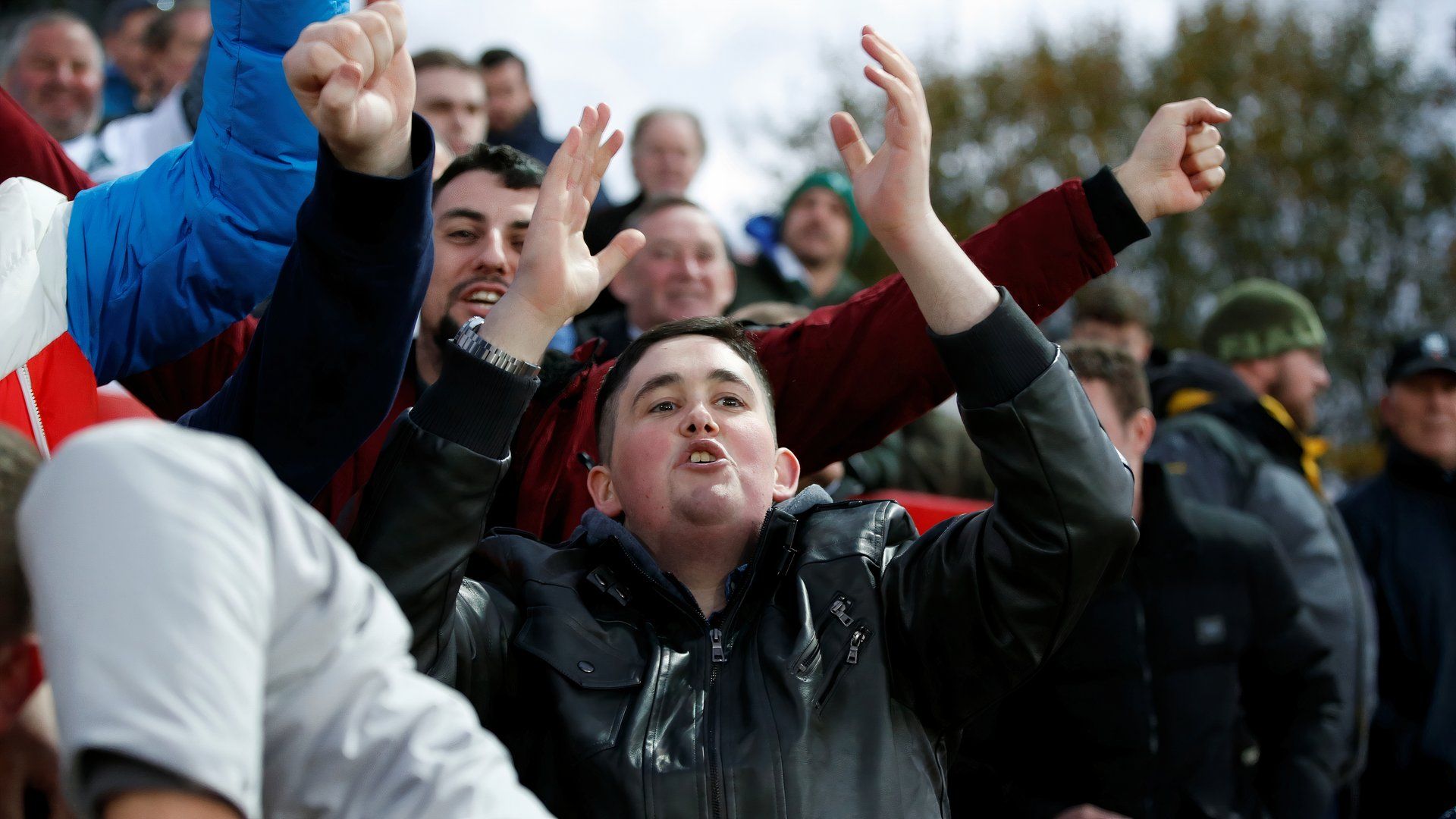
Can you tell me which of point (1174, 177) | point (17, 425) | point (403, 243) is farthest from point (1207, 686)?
point (17, 425)

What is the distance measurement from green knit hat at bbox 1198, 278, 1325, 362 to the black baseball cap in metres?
0.34

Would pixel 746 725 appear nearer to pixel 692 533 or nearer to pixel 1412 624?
pixel 692 533

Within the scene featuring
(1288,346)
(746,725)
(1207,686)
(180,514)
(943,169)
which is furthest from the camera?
(943,169)

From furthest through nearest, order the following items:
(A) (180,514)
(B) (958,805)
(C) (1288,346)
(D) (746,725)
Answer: (C) (1288,346) → (B) (958,805) → (D) (746,725) → (A) (180,514)

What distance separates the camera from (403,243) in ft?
7.56

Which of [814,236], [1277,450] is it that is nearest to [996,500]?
[1277,450]

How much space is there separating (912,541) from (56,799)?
1533 millimetres

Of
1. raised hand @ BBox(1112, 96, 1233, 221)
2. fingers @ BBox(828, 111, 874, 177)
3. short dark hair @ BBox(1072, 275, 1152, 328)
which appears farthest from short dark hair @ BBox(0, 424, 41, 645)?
short dark hair @ BBox(1072, 275, 1152, 328)

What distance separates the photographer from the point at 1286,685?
4.31m

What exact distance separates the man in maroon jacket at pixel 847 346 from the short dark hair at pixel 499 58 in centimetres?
371

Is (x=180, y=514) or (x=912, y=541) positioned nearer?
(x=180, y=514)

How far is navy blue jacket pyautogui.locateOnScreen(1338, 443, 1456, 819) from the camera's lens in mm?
5055

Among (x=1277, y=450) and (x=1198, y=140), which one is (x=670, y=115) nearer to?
(x=1277, y=450)

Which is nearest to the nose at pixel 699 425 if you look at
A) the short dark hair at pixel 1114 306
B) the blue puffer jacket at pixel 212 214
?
the blue puffer jacket at pixel 212 214
